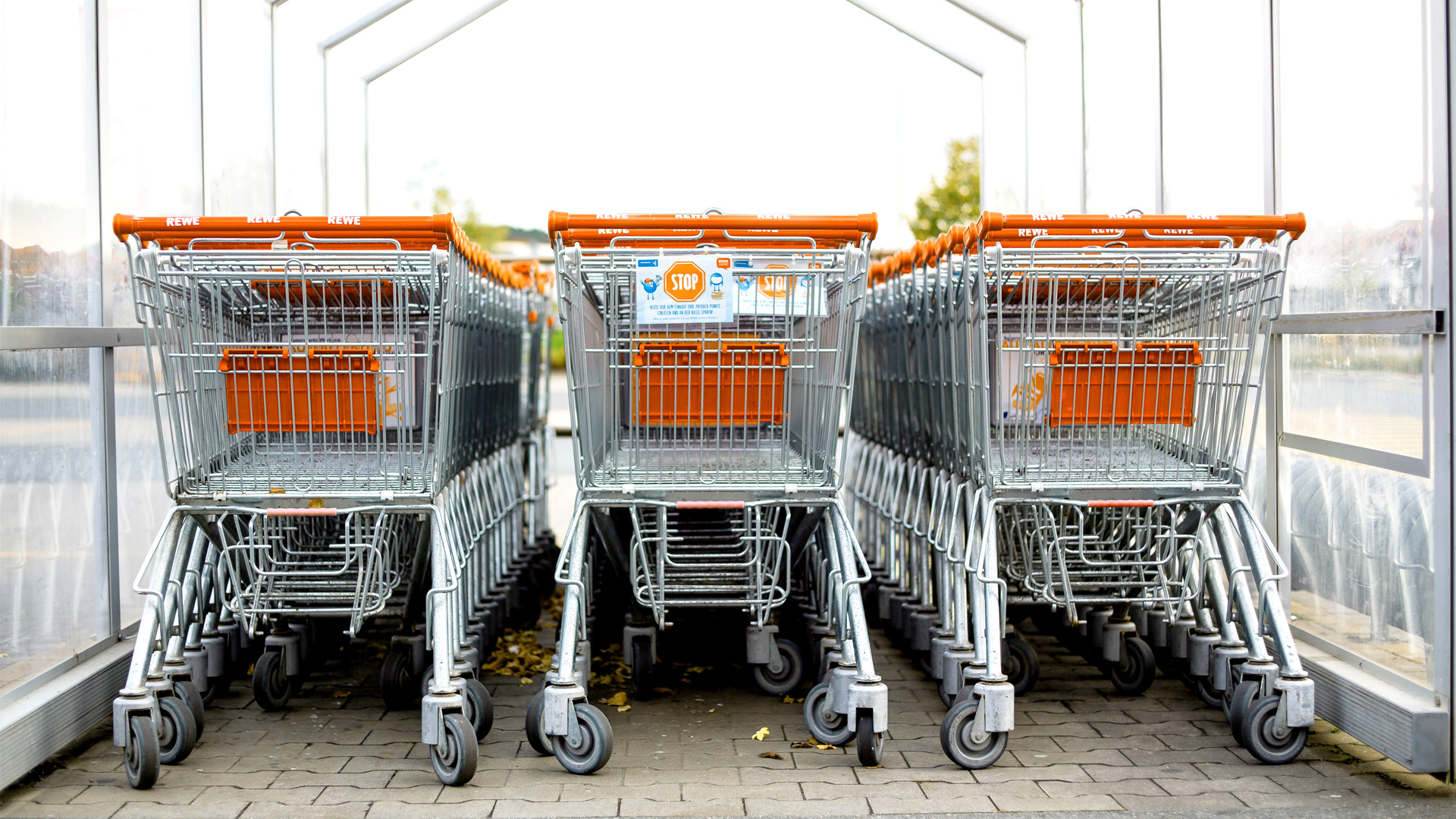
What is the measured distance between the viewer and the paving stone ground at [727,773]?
362 centimetres

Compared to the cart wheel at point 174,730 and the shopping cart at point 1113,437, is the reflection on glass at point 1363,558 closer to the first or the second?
the shopping cart at point 1113,437

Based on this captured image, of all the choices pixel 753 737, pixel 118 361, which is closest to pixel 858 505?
pixel 753 737

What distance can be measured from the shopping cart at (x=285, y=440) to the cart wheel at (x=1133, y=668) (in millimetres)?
2441

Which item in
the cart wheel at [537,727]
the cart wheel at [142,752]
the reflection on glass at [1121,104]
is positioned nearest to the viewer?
the cart wheel at [142,752]

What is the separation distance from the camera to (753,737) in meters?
4.32

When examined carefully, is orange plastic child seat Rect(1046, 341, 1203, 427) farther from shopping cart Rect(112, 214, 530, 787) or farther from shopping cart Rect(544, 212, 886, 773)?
shopping cart Rect(112, 214, 530, 787)

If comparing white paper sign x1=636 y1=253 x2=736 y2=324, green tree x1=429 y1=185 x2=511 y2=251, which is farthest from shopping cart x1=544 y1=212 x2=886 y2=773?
green tree x1=429 y1=185 x2=511 y2=251

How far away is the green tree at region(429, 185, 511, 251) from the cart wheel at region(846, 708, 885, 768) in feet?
25.2

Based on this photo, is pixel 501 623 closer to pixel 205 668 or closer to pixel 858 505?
pixel 205 668

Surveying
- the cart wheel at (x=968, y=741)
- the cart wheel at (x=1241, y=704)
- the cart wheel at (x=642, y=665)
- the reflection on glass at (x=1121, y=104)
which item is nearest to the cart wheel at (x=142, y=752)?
the cart wheel at (x=642, y=665)

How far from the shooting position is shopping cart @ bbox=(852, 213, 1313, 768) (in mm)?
4008

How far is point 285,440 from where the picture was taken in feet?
14.4

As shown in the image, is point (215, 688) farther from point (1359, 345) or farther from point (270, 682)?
point (1359, 345)

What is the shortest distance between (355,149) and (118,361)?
3279mm
